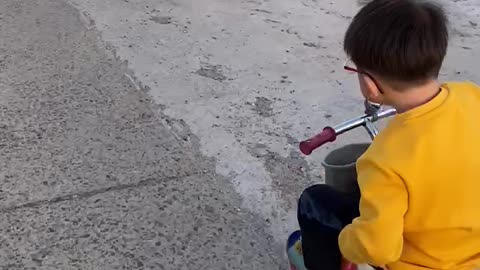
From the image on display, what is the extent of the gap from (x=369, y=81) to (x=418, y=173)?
251 millimetres

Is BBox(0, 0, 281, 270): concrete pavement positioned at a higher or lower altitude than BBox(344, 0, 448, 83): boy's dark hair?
lower

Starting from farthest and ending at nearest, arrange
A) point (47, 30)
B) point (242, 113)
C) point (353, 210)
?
1. point (47, 30)
2. point (242, 113)
3. point (353, 210)

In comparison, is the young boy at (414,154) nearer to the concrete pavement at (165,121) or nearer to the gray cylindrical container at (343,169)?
the gray cylindrical container at (343,169)

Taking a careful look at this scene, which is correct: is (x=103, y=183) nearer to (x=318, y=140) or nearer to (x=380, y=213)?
(x=318, y=140)

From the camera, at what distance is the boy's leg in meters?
1.99

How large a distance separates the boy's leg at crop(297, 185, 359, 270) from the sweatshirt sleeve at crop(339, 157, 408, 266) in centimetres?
23

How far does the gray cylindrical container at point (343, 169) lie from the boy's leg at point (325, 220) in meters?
0.04

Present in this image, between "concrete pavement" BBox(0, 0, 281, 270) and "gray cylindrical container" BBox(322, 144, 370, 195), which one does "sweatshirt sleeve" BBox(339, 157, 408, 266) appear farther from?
"concrete pavement" BBox(0, 0, 281, 270)

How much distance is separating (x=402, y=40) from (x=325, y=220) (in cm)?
52

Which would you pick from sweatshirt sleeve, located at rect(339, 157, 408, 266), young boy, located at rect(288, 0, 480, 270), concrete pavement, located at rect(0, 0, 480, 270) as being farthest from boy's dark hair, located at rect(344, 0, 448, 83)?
concrete pavement, located at rect(0, 0, 480, 270)

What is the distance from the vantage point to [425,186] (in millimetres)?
1693

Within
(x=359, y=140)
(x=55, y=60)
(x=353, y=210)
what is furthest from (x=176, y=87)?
(x=353, y=210)

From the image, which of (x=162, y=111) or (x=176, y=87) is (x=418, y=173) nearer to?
(x=162, y=111)

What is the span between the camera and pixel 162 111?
13.2 feet
